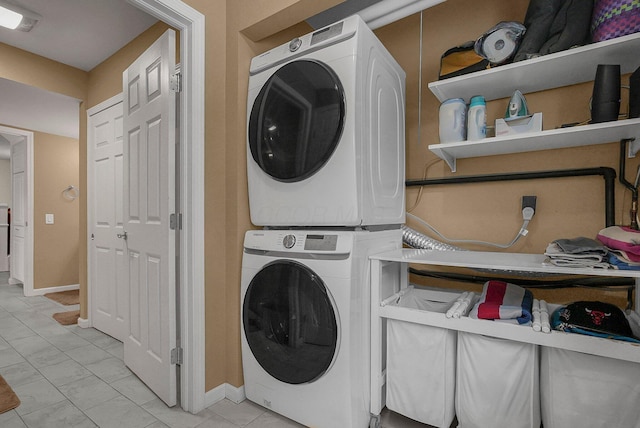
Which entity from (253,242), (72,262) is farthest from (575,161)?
(72,262)

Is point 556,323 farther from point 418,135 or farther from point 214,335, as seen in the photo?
point 214,335

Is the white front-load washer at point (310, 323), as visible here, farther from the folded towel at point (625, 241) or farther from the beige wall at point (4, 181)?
the beige wall at point (4, 181)

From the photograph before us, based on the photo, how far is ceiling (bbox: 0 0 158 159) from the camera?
7.28 ft

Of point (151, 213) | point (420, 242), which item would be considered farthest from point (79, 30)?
point (420, 242)

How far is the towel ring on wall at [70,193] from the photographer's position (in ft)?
15.4

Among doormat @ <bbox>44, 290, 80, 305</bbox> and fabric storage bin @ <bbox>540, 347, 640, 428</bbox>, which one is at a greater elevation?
fabric storage bin @ <bbox>540, 347, 640, 428</bbox>

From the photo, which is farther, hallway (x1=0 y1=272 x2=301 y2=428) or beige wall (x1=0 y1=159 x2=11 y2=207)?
beige wall (x1=0 y1=159 x2=11 y2=207)

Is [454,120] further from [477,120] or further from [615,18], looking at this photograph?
[615,18]

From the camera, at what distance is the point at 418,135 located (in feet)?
6.78

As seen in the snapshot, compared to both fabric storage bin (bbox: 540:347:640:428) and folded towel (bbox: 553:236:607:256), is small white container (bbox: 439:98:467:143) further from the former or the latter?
fabric storage bin (bbox: 540:347:640:428)

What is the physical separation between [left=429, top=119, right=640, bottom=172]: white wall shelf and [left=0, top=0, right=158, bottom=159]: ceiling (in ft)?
7.81

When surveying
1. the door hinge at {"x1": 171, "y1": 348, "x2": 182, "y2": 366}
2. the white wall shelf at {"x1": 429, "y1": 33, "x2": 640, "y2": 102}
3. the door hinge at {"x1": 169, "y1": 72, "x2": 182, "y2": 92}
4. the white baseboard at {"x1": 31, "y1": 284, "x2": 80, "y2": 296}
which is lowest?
the white baseboard at {"x1": 31, "y1": 284, "x2": 80, "y2": 296}

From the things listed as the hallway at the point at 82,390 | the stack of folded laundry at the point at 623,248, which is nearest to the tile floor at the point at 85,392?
the hallway at the point at 82,390

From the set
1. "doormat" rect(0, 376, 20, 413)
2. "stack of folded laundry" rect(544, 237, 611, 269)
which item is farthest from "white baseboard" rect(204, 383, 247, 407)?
"stack of folded laundry" rect(544, 237, 611, 269)
